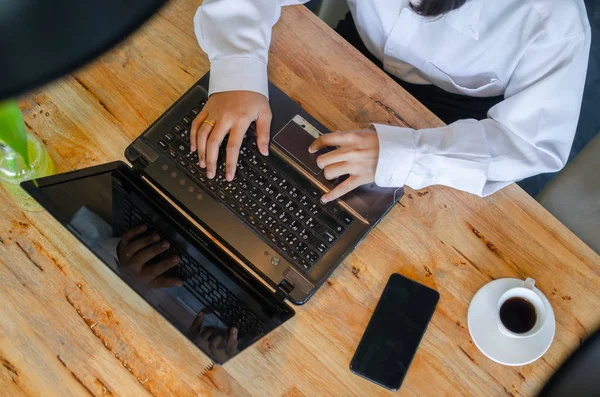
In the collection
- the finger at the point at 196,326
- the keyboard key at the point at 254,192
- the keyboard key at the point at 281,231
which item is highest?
the keyboard key at the point at 254,192

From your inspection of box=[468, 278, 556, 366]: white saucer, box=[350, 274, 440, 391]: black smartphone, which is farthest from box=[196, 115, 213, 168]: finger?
box=[468, 278, 556, 366]: white saucer

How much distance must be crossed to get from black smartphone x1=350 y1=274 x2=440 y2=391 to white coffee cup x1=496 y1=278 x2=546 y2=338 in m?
0.09

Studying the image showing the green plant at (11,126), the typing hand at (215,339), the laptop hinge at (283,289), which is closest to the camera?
the green plant at (11,126)

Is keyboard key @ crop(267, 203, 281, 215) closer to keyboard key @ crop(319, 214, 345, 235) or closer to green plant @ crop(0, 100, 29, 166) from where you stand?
keyboard key @ crop(319, 214, 345, 235)

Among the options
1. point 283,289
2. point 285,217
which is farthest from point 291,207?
point 283,289

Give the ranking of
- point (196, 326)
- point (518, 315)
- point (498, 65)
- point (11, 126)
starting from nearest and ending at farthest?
point (11, 126) < point (196, 326) < point (518, 315) < point (498, 65)

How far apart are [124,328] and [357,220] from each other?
37cm

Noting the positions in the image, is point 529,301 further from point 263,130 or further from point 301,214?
point 263,130

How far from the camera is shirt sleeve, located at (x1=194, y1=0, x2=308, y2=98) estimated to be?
0.88 metres

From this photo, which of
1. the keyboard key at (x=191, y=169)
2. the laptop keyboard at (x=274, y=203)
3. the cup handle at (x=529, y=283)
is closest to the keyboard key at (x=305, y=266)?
the laptop keyboard at (x=274, y=203)

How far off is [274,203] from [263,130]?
12 centimetres

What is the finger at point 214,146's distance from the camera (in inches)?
33.2

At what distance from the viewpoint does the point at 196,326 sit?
2.35 feet

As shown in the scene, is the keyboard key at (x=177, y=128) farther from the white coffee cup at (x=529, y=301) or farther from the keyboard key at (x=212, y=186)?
the white coffee cup at (x=529, y=301)
